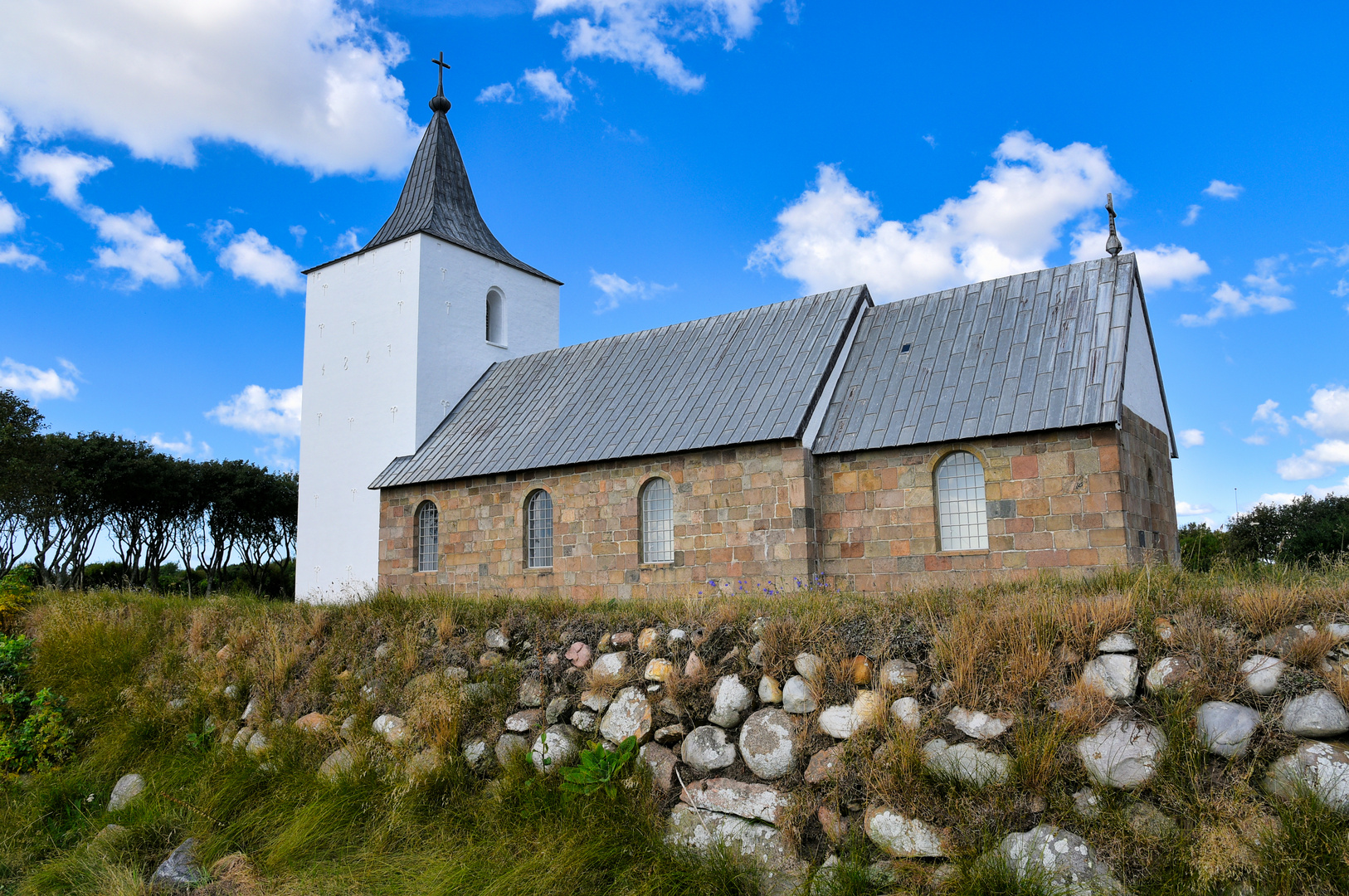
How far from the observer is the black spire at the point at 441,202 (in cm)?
1938

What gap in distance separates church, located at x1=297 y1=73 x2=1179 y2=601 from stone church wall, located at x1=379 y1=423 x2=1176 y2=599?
32mm

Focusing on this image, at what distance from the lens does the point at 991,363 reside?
11.7 m

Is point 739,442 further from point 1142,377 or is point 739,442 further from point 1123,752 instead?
point 1123,752

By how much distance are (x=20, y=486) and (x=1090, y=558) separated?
984 inches

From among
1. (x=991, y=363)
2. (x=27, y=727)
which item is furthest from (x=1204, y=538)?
(x=27, y=727)

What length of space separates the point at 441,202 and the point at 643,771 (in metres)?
17.7

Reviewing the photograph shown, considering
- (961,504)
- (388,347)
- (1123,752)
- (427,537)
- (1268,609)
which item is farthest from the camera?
(388,347)

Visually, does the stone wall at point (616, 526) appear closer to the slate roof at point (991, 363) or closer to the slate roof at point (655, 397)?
the slate roof at point (655, 397)

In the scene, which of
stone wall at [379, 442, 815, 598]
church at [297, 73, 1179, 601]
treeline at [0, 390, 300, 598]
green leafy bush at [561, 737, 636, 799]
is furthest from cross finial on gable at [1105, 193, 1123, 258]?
treeline at [0, 390, 300, 598]

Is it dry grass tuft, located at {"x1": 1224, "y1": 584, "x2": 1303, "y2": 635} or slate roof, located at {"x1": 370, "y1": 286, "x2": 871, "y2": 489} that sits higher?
slate roof, located at {"x1": 370, "y1": 286, "x2": 871, "y2": 489}

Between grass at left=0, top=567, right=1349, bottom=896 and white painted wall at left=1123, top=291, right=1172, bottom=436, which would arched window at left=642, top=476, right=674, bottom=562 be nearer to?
grass at left=0, top=567, right=1349, bottom=896

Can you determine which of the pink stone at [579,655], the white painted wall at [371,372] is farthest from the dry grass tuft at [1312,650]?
the white painted wall at [371,372]

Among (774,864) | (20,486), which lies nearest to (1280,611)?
(774,864)

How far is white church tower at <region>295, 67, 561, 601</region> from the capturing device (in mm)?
17984
